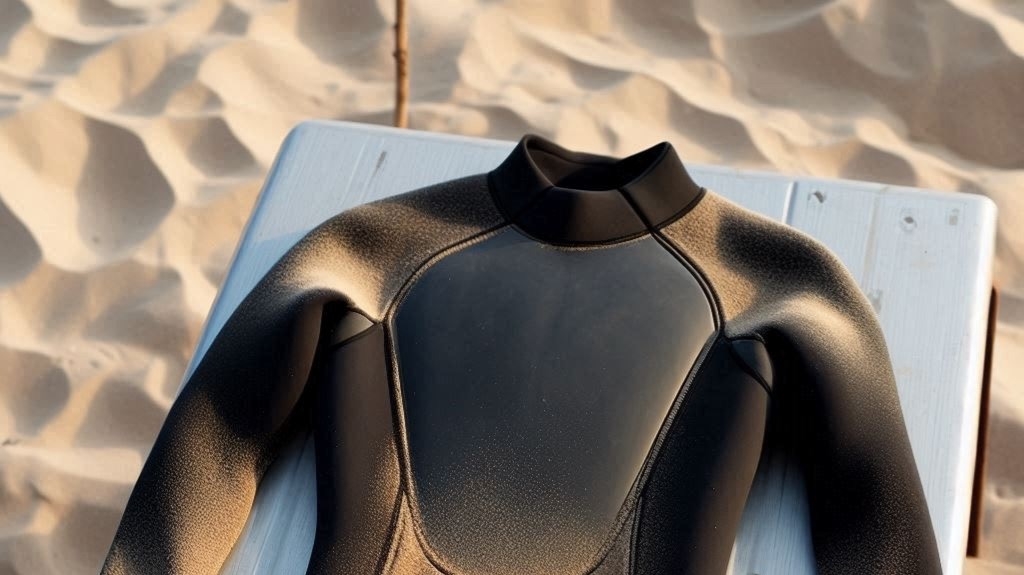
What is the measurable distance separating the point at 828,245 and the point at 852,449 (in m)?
0.39

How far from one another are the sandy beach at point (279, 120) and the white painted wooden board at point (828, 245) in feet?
1.62

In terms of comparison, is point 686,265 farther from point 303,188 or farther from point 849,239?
point 303,188

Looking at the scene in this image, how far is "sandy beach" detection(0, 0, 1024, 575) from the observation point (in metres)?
2.31

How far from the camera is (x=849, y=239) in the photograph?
5.99 ft

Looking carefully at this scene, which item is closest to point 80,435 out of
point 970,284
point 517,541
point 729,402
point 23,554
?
point 23,554

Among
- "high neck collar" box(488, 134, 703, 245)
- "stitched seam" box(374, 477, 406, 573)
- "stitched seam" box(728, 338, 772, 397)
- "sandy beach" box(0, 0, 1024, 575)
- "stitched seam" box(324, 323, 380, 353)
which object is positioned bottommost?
"sandy beach" box(0, 0, 1024, 575)

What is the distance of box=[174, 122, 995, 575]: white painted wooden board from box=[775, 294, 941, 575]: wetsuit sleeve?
0.05 meters

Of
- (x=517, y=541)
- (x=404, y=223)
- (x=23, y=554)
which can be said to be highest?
(x=404, y=223)

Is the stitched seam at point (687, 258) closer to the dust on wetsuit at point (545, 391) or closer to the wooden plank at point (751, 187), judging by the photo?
the dust on wetsuit at point (545, 391)

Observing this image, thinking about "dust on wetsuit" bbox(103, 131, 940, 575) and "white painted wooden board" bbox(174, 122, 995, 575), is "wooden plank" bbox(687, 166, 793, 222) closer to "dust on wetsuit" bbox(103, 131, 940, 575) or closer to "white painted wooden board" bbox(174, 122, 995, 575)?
"white painted wooden board" bbox(174, 122, 995, 575)

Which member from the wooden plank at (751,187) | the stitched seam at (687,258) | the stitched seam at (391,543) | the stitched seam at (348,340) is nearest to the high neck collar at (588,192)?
the stitched seam at (687,258)

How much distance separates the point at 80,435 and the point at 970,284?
1.44 m

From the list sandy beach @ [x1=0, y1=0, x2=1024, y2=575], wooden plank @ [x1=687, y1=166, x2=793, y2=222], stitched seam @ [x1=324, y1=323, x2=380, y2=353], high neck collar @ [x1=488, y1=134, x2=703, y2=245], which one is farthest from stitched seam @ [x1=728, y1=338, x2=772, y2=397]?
sandy beach @ [x1=0, y1=0, x2=1024, y2=575]

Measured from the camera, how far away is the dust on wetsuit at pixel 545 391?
149cm
